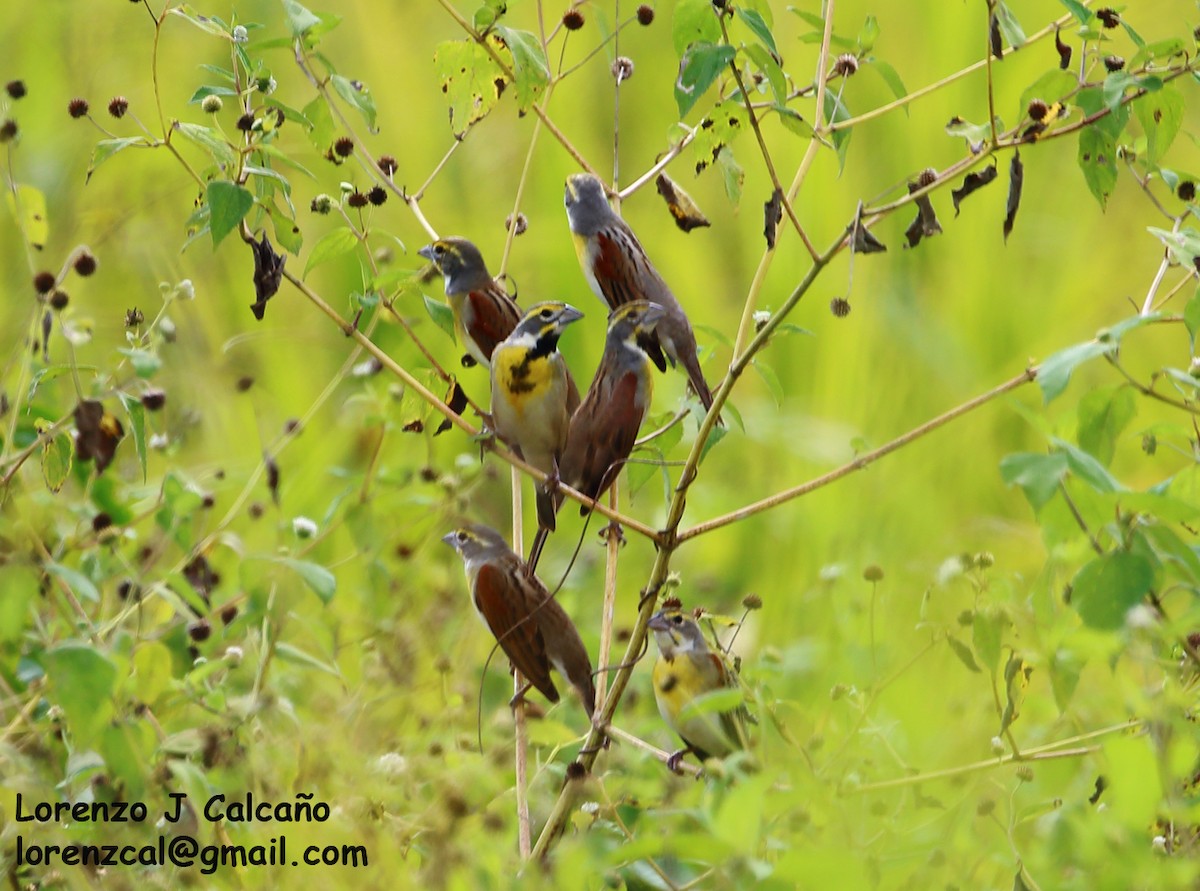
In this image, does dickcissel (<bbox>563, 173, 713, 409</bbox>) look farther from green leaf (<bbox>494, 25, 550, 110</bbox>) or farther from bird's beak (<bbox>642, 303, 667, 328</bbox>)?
green leaf (<bbox>494, 25, 550, 110</bbox>)

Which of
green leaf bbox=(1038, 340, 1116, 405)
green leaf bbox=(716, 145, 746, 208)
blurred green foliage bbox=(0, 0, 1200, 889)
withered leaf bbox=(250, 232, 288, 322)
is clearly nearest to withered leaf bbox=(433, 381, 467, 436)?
blurred green foliage bbox=(0, 0, 1200, 889)

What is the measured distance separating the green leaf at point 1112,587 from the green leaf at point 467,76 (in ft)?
2.35

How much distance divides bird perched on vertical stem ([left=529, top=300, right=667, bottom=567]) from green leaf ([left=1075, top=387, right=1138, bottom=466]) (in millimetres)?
440

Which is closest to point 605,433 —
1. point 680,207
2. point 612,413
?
point 612,413

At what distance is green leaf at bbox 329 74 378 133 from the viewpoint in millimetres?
1359

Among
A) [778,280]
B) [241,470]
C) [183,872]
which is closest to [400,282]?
[183,872]

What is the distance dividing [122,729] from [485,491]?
1.96 meters

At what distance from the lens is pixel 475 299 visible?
1719mm

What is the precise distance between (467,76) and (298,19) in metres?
0.19

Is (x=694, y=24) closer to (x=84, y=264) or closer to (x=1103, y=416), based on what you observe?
(x=1103, y=416)

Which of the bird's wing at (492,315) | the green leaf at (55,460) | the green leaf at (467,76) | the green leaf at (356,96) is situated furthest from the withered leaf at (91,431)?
the bird's wing at (492,315)

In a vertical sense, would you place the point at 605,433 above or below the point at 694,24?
below

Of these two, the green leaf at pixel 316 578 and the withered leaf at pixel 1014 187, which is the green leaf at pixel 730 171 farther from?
the green leaf at pixel 316 578

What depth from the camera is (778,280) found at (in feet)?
11.6
